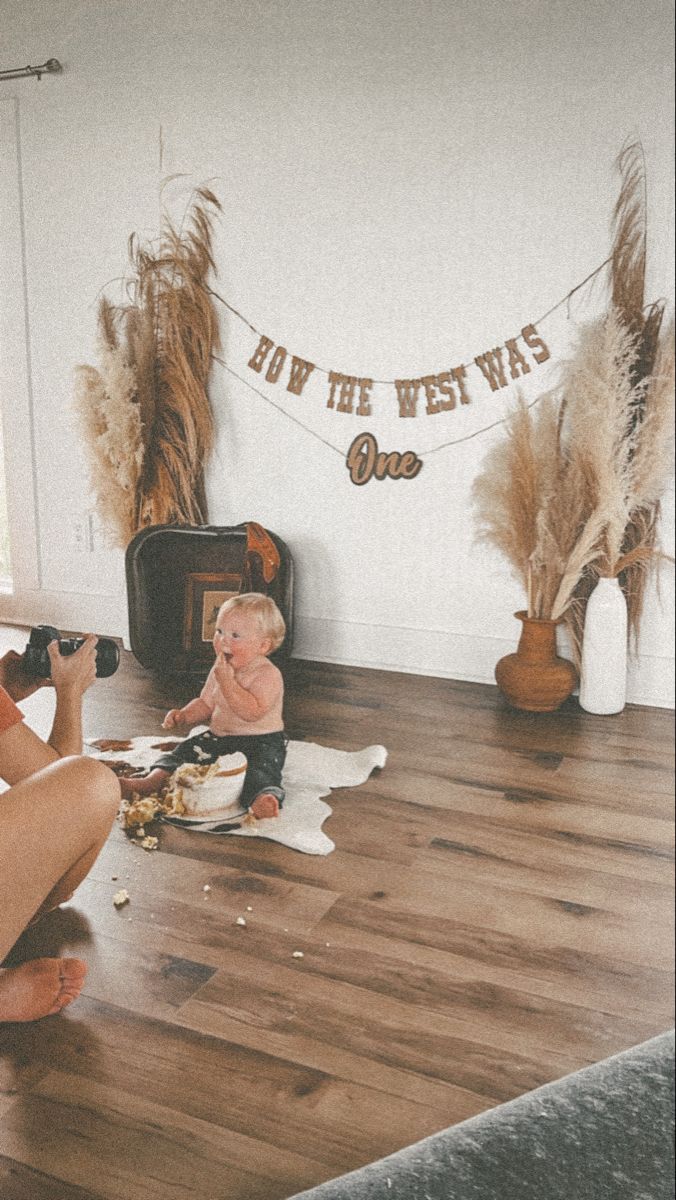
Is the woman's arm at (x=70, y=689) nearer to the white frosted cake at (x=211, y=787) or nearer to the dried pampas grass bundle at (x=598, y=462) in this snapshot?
the white frosted cake at (x=211, y=787)

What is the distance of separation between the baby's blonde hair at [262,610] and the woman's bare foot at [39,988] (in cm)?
44

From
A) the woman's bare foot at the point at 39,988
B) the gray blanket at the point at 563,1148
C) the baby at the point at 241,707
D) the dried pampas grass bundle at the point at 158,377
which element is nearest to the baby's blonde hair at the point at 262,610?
the baby at the point at 241,707

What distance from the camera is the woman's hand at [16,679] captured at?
2.98 feet

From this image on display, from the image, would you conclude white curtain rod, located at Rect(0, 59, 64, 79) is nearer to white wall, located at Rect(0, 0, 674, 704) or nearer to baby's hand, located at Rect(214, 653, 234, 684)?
white wall, located at Rect(0, 0, 674, 704)

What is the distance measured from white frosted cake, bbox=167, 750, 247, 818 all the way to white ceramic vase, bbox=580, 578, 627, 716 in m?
0.39

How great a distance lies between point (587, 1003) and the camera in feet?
3.58

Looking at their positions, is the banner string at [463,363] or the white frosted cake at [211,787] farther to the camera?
the white frosted cake at [211,787]

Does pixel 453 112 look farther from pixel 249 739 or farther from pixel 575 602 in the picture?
pixel 249 739

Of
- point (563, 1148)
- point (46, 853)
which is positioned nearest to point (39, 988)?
point (46, 853)

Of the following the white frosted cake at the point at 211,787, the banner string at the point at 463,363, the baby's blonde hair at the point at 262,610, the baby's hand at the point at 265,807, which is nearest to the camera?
the banner string at the point at 463,363

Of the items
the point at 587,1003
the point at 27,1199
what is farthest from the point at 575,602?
the point at 27,1199

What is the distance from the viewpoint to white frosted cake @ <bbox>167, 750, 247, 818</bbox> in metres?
1.07

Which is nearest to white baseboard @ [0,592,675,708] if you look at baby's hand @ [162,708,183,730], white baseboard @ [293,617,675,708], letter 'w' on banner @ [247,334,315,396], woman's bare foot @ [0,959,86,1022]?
white baseboard @ [293,617,675,708]

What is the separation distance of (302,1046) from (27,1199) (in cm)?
31
